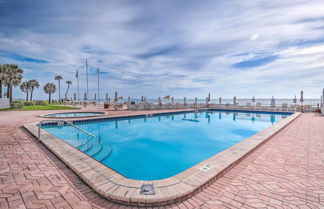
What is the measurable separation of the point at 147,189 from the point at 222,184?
51.0 inches

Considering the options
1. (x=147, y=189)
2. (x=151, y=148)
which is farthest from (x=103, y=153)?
(x=147, y=189)

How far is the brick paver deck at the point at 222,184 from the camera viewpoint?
6.63 feet

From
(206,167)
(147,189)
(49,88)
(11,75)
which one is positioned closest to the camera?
(147,189)

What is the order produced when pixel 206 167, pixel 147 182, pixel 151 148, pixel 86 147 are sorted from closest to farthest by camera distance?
1. pixel 147 182
2. pixel 206 167
3. pixel 86 147
4. pixel 151 148

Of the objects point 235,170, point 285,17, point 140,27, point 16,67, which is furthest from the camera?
point 16,67

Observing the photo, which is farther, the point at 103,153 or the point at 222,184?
the point at 103,153

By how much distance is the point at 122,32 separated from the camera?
10883mm

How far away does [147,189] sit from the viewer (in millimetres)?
2215

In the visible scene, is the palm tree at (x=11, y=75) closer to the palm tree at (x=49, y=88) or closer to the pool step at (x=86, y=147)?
the palm tree at (x=49, y=88)

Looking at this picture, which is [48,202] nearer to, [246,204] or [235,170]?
[246,204]

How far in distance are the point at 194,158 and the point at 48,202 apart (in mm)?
4226

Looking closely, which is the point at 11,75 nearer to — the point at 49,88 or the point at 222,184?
the point at 49,88

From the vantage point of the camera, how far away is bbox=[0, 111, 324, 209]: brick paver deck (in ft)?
6.63

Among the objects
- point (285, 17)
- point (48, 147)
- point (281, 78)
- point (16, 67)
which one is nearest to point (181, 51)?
point (285, 17)
